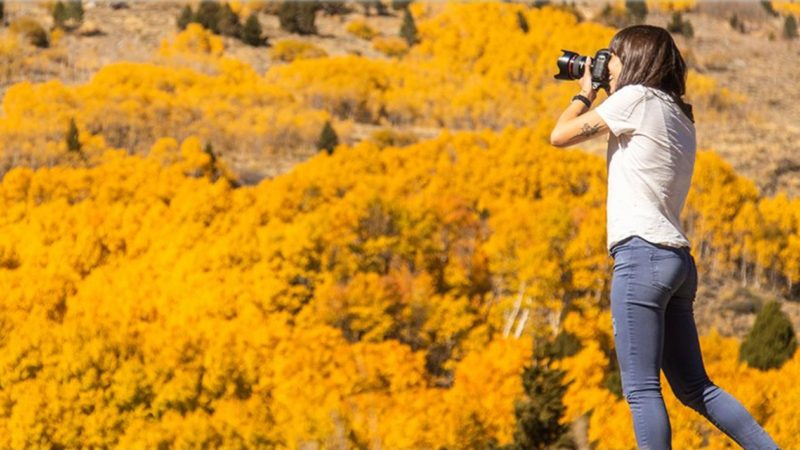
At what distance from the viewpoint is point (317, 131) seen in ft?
313

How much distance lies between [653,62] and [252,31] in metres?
119

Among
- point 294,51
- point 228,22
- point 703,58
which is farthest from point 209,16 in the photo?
point 703,58

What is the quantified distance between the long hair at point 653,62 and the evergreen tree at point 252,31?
4665 inches


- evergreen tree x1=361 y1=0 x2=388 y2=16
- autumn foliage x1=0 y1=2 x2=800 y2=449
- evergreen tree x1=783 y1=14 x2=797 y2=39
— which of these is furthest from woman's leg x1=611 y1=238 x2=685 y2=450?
evergreen tree x1=783 y1=14 x2=797 y2=39

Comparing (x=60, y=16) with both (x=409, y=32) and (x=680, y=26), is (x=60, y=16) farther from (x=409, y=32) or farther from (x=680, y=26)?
(x=680, y=26)

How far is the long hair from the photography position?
377 centimetres

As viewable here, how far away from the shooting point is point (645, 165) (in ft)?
12.1

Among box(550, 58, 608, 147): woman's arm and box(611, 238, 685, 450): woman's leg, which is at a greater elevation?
box(550, 58, 608, 147): woman's arm

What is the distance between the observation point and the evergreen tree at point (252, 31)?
11895cm

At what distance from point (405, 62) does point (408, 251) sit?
6187 cm

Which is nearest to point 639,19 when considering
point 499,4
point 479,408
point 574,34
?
point 574,34

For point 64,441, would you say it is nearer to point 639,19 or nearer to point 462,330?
point 462,330

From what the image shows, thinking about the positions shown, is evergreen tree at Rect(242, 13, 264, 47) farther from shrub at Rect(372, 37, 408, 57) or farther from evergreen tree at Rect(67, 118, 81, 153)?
evergreen tree at Rect(67, 118, 81, 153)

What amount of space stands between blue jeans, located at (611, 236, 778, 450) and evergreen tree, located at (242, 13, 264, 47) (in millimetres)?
118734
